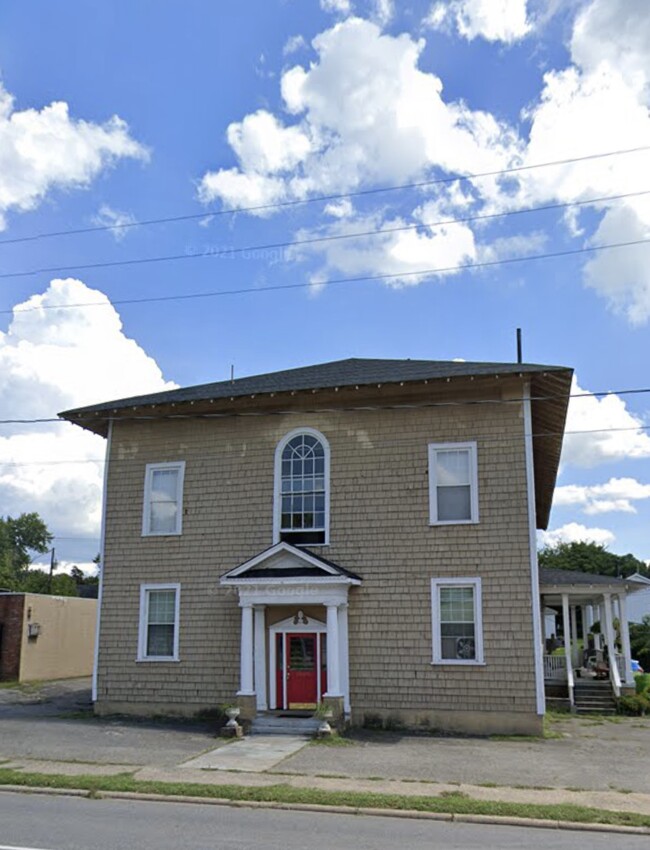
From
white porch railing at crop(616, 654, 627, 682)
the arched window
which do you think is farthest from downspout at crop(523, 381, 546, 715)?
white porch railing at crop(616, 654, 627, 682)

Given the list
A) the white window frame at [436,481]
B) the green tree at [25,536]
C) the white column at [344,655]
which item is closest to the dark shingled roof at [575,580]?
the white window frame at [436,481]

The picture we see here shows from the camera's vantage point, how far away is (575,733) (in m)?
17.1

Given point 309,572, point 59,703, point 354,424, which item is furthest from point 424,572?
point 59,703

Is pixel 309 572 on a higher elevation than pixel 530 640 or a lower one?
higher

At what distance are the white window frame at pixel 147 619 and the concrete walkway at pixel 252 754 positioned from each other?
366 centimetres

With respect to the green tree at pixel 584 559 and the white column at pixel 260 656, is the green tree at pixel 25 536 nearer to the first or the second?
the green tree at pixel 584 559

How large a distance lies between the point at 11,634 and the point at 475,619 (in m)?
19.9

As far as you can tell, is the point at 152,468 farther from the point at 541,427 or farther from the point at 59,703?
the point at 541,427

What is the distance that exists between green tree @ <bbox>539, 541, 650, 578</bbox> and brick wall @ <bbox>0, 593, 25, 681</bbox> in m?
67.0

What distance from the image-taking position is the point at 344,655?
17.8 meters

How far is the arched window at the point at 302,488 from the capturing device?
18906 millimetres

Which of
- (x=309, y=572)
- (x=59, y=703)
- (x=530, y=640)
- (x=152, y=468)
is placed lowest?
(x=59, y=703)

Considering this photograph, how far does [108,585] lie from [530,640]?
33.9ft

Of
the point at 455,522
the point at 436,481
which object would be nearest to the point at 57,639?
the point at 436,481
